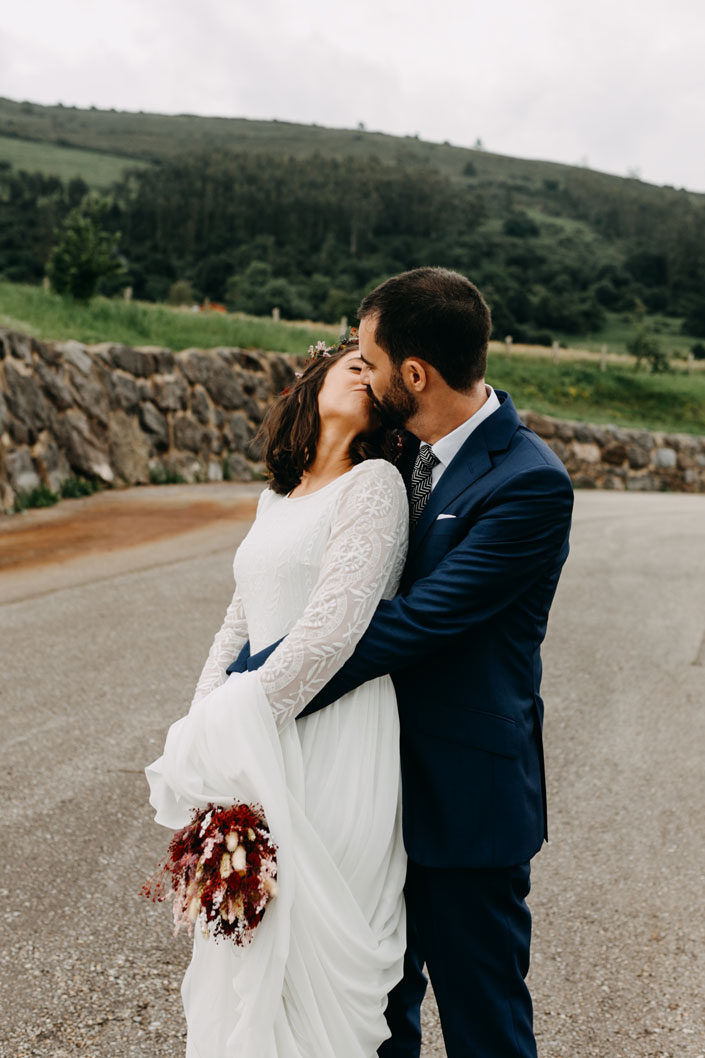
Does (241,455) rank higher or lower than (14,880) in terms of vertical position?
lower

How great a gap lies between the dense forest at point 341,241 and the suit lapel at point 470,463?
3668 cm

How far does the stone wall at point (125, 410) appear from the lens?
13188 mm

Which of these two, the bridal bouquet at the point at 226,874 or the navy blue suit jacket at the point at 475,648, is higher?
the navy blue suit jacket at the point at 475,648

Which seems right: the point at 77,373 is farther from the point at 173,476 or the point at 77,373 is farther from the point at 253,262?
the point at 253,262

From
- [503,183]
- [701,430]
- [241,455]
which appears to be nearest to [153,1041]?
[241,455]

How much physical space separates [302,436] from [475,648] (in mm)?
707

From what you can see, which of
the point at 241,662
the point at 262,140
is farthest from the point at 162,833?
the point at 262,140

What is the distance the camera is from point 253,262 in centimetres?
5278

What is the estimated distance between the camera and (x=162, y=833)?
4344 mm

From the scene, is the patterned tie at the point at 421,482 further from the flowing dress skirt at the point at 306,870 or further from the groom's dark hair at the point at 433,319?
the flowing dress skirt at the point at 306,870

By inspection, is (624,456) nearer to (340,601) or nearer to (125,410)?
(125,410)

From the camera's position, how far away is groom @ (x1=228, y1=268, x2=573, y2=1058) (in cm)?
197

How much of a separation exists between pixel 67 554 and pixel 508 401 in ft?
29.2

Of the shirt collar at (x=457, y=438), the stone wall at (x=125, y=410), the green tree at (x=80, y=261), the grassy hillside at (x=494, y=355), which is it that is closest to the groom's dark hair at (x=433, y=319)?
the shirt collar at (x=457, y=438)
